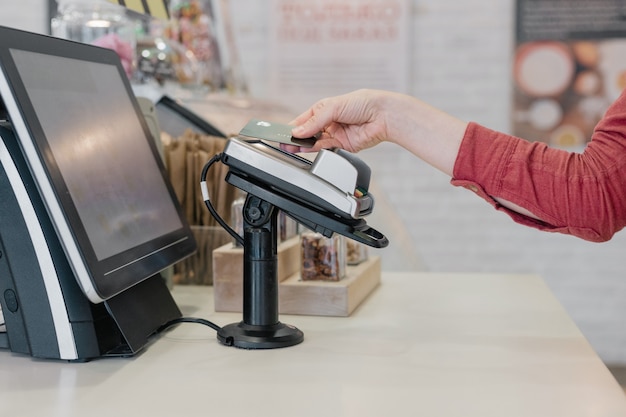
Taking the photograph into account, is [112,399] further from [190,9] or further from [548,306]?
[190,9]

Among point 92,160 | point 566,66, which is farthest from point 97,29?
point 566,66

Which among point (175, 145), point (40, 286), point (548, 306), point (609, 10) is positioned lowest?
point (548, 306)

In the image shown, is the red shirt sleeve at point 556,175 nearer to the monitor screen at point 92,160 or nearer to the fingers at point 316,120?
the fingers at point 316,120

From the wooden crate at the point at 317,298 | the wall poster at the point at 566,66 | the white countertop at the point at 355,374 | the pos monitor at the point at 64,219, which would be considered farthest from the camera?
the wall poster at the point at 566,66

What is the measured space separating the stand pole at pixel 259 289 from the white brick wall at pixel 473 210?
2288 mm

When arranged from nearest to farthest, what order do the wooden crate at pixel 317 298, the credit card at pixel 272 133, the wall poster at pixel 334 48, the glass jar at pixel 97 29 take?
the credit card at pixel 272 133, the wooden crate at pixel 317 298, the glass jar at pixel 97 29, the wall poster at pixel 334 48

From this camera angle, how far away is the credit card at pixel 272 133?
1.15 m

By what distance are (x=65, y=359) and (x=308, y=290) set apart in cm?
46

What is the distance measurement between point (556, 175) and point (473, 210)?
2423 millimetres

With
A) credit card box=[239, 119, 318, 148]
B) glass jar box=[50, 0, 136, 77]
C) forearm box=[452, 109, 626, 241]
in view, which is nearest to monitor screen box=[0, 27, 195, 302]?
credit card box=[239, 119, 318, 148]

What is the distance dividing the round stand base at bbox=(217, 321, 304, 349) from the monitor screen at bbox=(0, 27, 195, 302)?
0.51 ft

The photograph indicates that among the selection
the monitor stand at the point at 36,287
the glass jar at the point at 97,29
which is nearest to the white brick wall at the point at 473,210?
the glass jar at the point at 97,29

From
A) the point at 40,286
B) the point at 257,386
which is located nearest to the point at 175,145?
the point at 40,286

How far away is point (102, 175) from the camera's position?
1169mm
